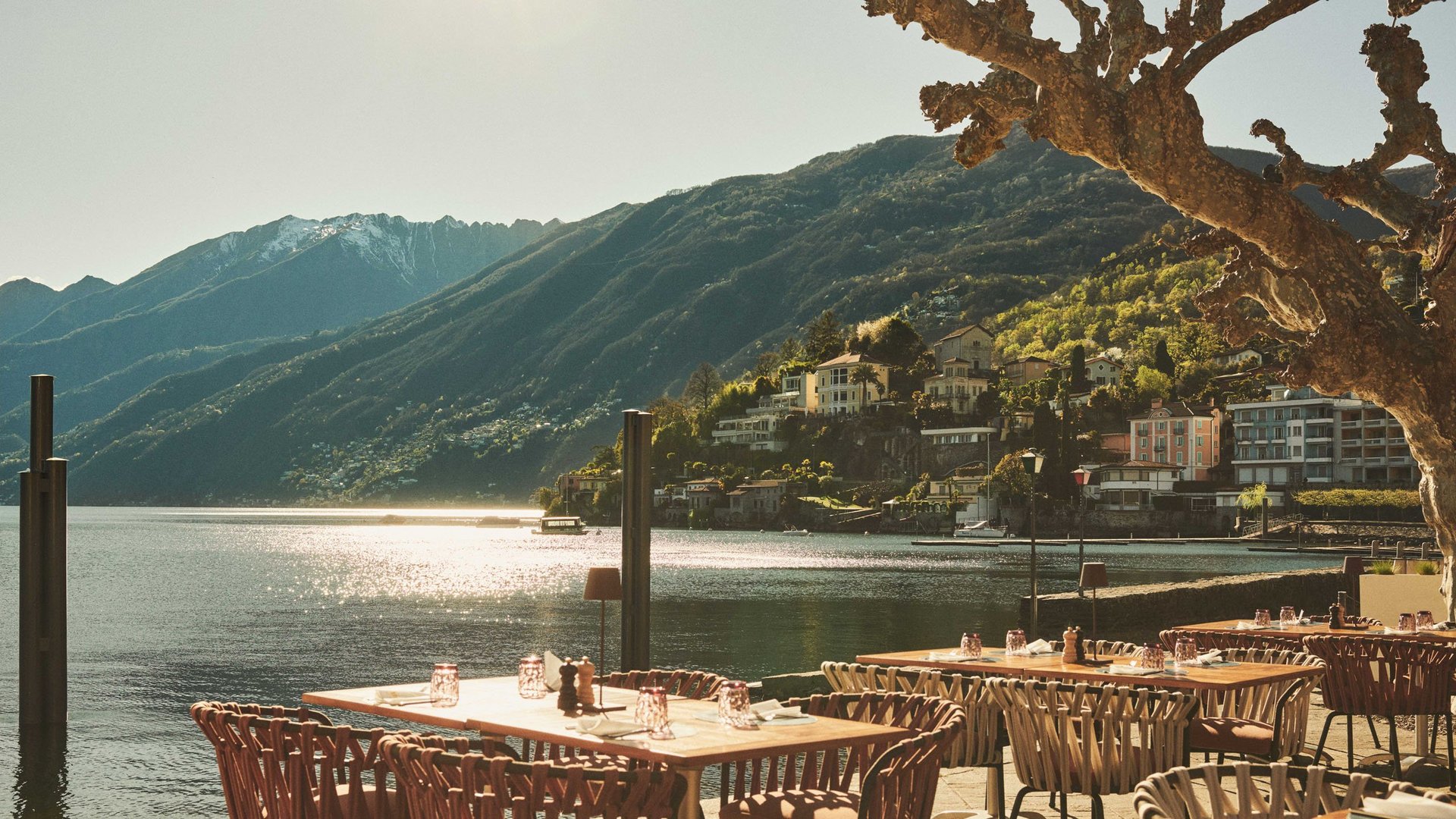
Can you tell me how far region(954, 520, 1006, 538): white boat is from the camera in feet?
394

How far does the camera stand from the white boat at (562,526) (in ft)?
431

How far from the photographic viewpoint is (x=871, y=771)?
12.3 ft

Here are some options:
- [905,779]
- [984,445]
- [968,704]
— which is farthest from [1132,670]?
[984,445]

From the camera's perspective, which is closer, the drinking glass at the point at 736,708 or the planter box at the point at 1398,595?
the drinking glass at the point at 736,708

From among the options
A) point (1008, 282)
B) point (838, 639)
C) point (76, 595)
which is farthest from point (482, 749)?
point (1008, 282)

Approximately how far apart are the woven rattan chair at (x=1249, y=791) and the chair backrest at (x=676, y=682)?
8.46ft

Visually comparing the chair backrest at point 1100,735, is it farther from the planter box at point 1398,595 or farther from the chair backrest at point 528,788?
the planter box at point 1398,595

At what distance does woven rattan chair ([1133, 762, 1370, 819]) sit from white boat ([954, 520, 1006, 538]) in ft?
391

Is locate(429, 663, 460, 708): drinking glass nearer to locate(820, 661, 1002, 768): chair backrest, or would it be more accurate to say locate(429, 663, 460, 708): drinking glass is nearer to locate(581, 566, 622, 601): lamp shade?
locate(581, 566, 622, 601): lamp shade

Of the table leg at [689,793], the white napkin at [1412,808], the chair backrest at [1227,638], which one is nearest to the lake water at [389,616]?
the chair backrest at [1227,638]

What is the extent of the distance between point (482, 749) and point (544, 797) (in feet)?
2.17

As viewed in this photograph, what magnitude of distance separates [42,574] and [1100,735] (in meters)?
7.00

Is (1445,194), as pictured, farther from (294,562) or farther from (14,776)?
(294,562)

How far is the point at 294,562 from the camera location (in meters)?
79.8
